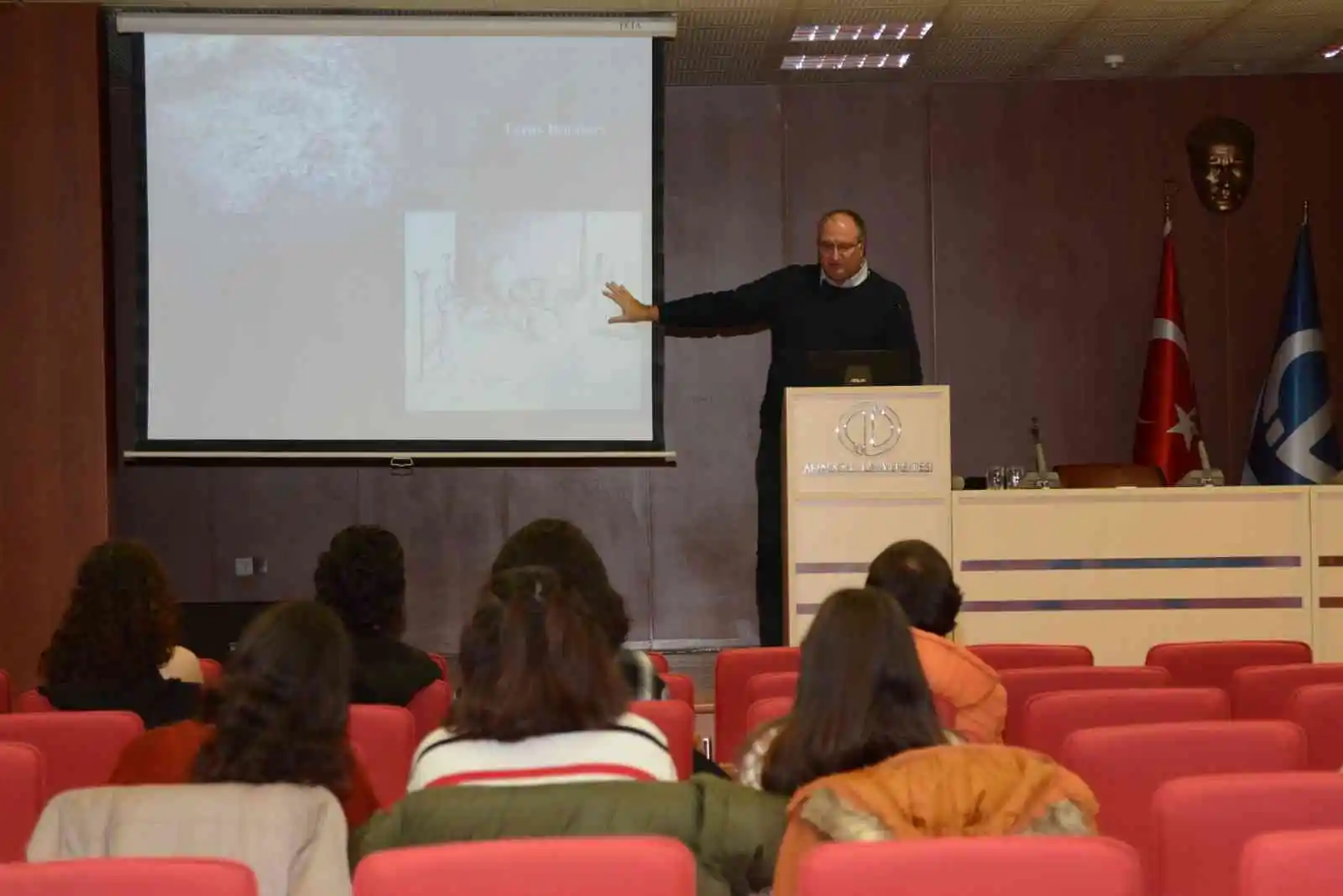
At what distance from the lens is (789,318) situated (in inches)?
274

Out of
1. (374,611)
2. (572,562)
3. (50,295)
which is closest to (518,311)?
(50,295)

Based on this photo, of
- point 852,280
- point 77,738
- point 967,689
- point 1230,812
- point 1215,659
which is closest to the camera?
point 1230,812

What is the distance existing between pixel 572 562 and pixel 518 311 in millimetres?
4052

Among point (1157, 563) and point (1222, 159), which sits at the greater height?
point (1222, 159)

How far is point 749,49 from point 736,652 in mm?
4465

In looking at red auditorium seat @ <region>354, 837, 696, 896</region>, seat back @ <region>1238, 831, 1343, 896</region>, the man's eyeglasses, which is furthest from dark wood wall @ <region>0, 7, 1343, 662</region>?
seat back @ <region>1238, 831, 1343, 896</region>

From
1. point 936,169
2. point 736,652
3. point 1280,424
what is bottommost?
point 736,652

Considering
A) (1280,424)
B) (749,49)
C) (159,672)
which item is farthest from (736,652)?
(1280,424)

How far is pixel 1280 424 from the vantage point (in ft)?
27.0

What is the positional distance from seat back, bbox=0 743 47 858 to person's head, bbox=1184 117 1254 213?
24.3 ft

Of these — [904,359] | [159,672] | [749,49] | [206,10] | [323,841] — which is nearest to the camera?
[323,841]

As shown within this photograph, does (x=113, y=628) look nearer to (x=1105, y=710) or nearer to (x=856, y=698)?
(x=856, y=698)

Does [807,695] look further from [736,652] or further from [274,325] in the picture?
[274,325]

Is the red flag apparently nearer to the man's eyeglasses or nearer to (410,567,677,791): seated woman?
the man's eyeglasses
